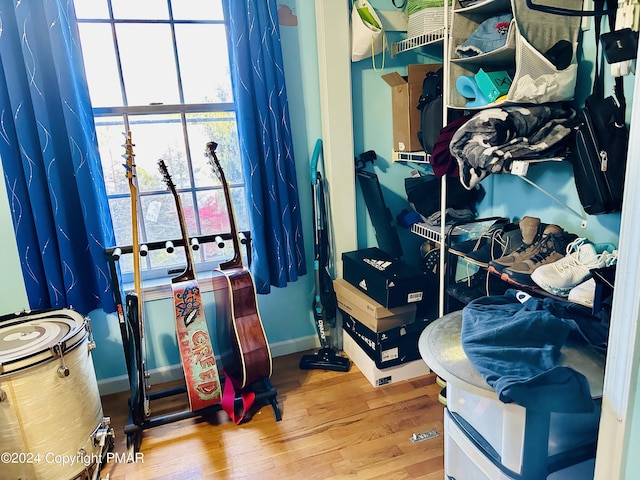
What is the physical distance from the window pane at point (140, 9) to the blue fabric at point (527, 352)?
1964 mm

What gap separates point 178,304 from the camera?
1.93m

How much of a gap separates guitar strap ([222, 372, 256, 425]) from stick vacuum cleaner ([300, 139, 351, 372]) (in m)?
0.45

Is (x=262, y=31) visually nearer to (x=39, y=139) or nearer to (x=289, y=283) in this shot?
(x=39, y=139)

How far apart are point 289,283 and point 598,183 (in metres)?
1.62

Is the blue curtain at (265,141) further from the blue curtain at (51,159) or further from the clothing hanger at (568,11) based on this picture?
the clothing hanger at (568,11)

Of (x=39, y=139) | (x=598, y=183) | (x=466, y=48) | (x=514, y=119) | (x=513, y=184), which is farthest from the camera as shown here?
(x=513, y=184)

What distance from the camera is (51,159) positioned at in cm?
193

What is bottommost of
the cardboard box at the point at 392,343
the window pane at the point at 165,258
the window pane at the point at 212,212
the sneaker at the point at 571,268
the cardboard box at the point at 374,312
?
the cardboard box at the point at 392,343

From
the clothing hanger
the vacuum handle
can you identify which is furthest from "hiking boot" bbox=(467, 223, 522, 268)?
the vacuum handle

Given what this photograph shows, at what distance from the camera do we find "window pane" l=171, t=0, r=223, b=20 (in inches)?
85.9

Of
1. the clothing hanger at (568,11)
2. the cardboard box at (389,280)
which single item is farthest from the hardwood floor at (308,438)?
the clothing hanger at (568,11)

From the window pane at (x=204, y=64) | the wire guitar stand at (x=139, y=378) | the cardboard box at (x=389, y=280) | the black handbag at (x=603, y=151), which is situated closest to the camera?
the black handbag at (x=603, y=151)

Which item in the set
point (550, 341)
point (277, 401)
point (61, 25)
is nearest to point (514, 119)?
point (550, 341)

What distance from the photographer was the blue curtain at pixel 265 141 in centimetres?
210
